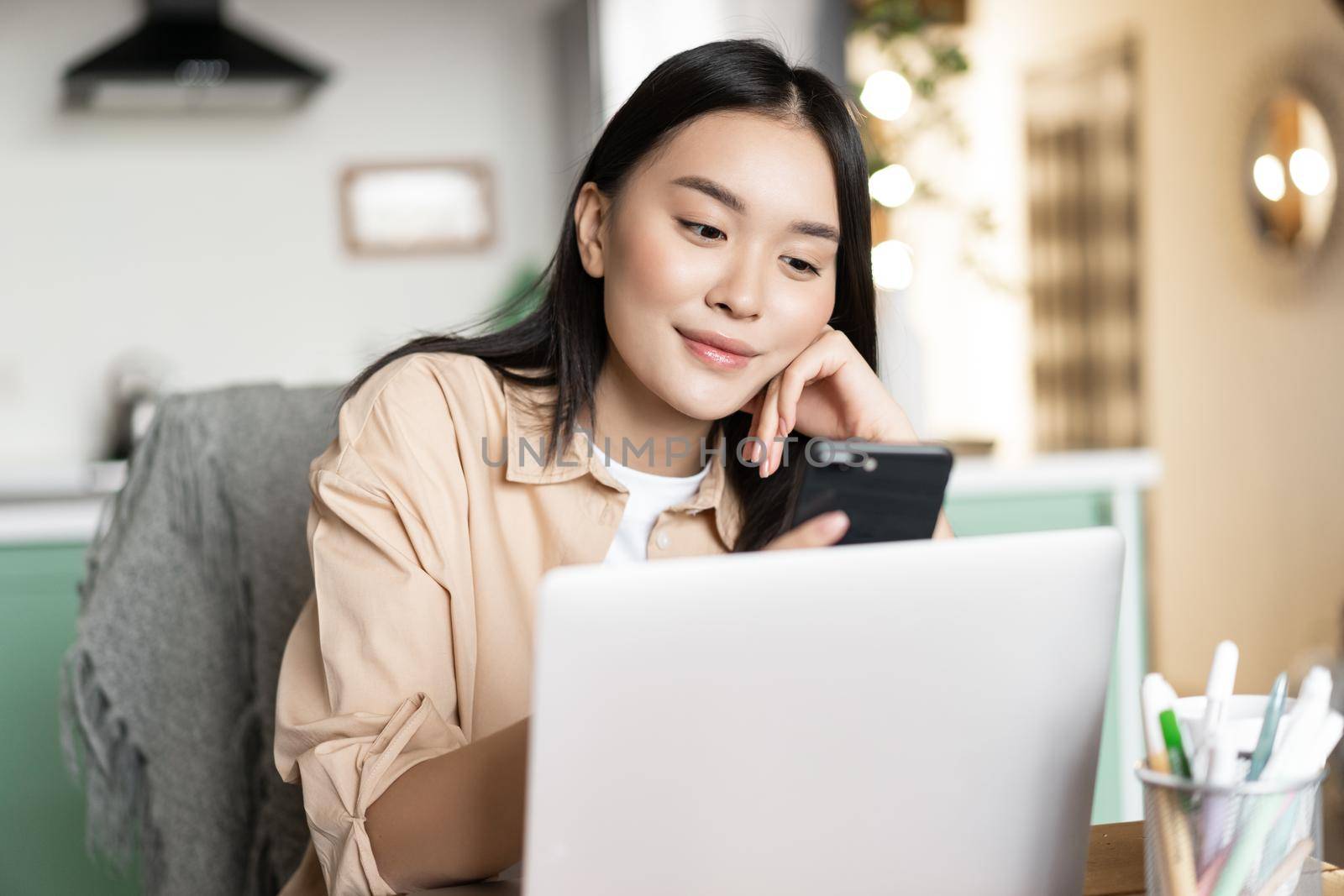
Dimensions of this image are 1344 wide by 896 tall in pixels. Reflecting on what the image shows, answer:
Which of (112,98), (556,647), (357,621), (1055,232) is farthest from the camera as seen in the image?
(1055,232)

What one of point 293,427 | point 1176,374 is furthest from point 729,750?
Result: point 1176,374

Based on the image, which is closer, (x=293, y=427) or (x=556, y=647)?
(x=556, y=647)

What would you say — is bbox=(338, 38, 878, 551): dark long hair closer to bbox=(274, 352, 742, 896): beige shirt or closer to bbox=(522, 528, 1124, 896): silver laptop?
bbox=(274, 352, 742, 896): beige shirt

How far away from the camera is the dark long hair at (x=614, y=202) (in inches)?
45.1

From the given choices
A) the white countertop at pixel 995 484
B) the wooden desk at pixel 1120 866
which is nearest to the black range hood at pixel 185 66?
the white countertop at pixel 995 484

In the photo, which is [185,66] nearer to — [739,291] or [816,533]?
[739,291]

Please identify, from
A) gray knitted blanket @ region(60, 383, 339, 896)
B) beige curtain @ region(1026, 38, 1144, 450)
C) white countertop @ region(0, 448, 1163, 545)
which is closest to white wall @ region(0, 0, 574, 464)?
white countertop @ region(0, 448, 1163, 545)

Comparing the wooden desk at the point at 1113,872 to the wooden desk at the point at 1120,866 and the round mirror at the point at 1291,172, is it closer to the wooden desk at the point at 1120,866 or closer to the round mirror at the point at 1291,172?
the wooden desk at the point at 1120,866

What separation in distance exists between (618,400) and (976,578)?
67 cm

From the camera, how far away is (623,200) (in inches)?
46.0

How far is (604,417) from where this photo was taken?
4.10 feet

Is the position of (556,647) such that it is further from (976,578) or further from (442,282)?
(442,282)

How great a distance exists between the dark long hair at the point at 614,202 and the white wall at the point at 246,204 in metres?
3.02

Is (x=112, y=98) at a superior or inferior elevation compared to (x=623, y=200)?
superior
